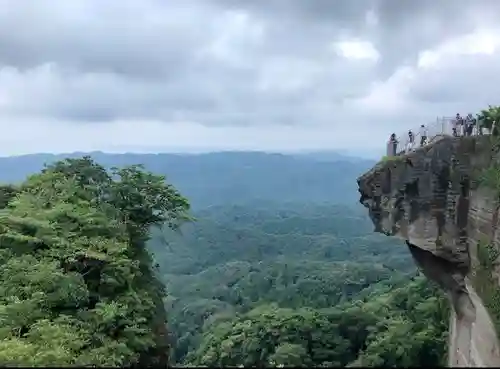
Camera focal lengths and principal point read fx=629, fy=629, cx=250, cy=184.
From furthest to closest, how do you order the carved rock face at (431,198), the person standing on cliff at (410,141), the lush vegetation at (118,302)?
the person standing on cliff at (410,141) → the carved rock face at (431,198) → the lush vegetation at (118,302)

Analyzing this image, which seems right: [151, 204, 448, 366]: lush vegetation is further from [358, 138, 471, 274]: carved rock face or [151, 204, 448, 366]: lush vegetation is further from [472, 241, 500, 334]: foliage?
[472, 241, 500, 334]: foliage

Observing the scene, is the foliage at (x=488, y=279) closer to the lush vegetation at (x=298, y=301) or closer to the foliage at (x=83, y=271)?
the lush vegetation at (x=298, y=301)

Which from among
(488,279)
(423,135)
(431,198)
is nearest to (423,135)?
(423,135)

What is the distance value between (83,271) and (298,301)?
156 ft

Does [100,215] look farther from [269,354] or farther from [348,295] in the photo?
[348,295]

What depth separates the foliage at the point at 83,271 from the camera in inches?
491

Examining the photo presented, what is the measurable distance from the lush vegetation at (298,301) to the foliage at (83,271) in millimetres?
2137

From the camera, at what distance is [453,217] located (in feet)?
52.6

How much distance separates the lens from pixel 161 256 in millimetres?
131875

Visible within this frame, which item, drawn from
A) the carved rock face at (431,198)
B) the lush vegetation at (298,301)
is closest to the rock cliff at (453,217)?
the carved rock face at (431,198)

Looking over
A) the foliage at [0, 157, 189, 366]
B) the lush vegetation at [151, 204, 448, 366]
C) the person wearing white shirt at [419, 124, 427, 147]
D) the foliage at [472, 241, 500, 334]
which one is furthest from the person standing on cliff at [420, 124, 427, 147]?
the foliage at [0, 157, 189, 366]

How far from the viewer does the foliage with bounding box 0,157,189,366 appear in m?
12.5

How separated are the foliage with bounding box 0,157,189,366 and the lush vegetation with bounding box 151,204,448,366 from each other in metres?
2.14

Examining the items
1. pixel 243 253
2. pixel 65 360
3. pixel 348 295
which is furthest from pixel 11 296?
pixel 243 253
